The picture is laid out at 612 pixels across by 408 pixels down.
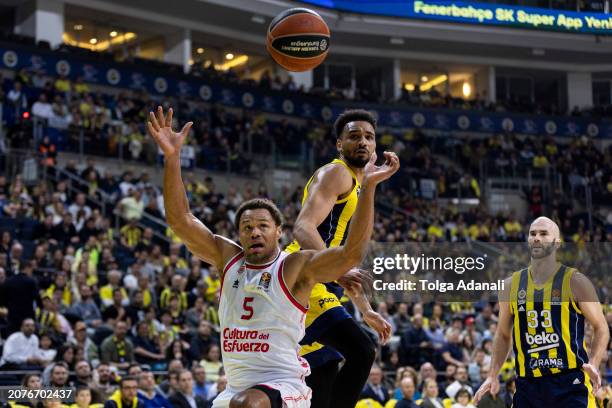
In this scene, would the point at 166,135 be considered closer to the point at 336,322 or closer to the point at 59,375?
the point at 336,322

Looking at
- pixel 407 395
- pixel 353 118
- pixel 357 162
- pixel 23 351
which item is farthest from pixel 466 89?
pixel 357 162

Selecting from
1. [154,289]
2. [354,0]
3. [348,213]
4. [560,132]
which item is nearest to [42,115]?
[154,289]

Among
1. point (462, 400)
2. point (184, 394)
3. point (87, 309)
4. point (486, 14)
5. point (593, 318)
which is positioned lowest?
point (462, 400)

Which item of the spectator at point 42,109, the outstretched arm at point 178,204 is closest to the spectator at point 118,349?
the outstretched arm at point 178,204

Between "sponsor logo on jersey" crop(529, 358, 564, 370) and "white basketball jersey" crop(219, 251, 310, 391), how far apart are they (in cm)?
263

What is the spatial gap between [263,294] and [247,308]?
0.13m

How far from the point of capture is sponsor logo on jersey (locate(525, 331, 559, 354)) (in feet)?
24.1

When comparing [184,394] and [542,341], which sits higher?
[542,341]

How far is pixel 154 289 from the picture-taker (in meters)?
15.8

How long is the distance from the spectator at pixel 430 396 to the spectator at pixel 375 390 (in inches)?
30.5

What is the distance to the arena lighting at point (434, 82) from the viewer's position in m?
36.9

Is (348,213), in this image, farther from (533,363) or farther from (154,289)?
(154,289)

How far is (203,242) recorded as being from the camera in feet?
19.0

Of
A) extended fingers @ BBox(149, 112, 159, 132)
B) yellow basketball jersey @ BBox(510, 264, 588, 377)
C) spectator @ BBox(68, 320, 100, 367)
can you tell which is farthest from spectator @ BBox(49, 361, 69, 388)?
extended fingers @ BBox(149, 112, 159, 132)
